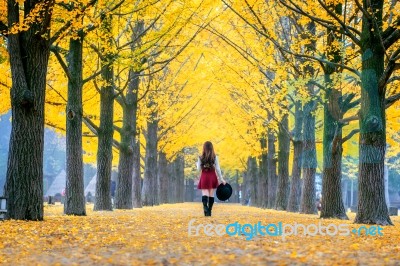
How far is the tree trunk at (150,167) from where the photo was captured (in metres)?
31.0

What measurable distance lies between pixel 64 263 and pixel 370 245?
4131 mm

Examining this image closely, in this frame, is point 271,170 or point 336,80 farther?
point 271,170

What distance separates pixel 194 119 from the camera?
38281 mm

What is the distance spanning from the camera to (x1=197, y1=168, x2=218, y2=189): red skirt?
13.3 metres

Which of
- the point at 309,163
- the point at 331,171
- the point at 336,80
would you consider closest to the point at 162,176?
the point at 309,163

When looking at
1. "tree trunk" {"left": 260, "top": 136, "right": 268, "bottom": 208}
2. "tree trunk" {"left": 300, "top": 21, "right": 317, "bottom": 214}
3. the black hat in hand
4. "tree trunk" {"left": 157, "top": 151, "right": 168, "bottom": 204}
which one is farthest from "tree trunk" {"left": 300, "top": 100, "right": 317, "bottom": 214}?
"tree trunk" {"left": 157, "top": 151, "right": 168, "bottom": 204}

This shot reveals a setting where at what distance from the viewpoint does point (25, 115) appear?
467 inches

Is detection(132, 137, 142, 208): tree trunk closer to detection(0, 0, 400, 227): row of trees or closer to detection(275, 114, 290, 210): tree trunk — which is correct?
detection(0, 0, 400, 227): row of trees

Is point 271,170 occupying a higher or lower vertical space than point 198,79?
lower

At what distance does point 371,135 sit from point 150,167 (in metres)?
20.3

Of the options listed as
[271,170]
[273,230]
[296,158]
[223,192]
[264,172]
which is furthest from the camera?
[264,172]

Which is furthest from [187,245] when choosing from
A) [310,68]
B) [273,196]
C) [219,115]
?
[219,115]

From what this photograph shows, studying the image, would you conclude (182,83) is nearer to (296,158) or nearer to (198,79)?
(198,79)

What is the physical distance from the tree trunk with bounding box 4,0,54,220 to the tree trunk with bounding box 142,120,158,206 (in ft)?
62.1
